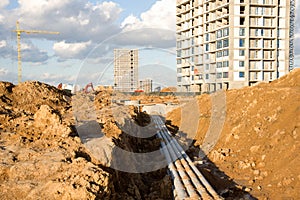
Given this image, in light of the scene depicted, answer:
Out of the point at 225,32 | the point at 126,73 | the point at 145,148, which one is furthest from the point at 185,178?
the point at 126,73

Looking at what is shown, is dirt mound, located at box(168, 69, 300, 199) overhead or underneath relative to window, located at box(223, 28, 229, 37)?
underneath

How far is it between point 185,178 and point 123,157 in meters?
1.94

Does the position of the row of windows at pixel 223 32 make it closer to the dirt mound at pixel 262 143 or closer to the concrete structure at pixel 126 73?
the concrete structure at pixel 126 73

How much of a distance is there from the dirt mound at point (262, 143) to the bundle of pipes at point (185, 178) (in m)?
1.88

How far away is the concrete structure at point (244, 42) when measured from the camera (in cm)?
4316

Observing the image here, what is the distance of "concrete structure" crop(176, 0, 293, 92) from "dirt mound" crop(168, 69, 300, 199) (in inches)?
1033

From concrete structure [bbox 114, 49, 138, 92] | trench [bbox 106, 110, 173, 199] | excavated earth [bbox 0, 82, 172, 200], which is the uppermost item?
concrete structure [bbox 114, 49, 138, 92]

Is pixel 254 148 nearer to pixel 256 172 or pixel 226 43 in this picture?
pixel 256 172

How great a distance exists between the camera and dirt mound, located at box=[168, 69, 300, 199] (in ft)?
30.4

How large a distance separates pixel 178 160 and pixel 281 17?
42.6 m

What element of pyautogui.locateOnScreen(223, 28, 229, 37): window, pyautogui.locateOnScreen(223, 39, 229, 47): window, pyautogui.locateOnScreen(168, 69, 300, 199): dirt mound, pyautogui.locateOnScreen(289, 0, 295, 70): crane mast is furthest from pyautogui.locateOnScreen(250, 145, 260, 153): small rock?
pyautogui.locateOnScreen(289, 0, 295, 70): crane mast

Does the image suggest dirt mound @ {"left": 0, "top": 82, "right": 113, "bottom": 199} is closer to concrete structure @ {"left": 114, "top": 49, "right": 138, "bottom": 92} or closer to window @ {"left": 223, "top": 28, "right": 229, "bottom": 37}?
window @ {"left": 223, "top": 28, "right": 229, "bottom": 37}

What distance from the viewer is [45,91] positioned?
11.5m

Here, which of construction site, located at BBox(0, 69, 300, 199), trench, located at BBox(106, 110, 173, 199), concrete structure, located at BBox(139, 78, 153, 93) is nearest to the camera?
construction site, located at BBox(0, 69, 300, 199)
